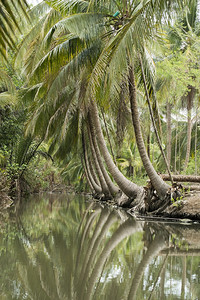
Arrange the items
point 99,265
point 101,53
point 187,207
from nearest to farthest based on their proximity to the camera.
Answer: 1. point 99,265
2. point 187,207
3. point 101,53

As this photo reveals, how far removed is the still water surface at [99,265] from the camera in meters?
3.00

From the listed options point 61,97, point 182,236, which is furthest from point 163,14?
point 61,97

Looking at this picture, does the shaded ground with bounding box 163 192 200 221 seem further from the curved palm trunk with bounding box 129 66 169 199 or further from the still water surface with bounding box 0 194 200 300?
the still water surface with bounding box 0 194 200 300

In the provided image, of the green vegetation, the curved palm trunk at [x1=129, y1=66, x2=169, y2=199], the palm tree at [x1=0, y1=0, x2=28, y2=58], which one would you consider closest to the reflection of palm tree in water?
the palm tree at [x1=0, y1=0, x2=28, y2=58]

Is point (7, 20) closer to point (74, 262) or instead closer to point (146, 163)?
point (74, 262)

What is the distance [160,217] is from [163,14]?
4885mm

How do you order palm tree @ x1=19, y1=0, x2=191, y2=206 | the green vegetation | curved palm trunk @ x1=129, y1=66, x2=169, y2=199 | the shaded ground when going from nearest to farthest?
palm tree @ x1=19, y1=0, x2=191, y2=206, the green vegetation, the shaded ground, curved palm trunk @ x1=129, y1=66, x2=169, y2=199

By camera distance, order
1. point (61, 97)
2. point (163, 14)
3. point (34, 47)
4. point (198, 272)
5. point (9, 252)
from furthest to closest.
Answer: point (61, 97) < point (34, 47) < point (163, 14) < point (9, 252) < point (198, 272)

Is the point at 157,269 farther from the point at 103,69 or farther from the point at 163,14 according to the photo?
the point at 103,69

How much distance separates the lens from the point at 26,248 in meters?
4.97

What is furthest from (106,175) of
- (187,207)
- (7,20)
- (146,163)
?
(7,20)

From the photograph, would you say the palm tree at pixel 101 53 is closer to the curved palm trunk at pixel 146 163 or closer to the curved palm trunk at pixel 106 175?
the curved palm trunk at pixel 146 163

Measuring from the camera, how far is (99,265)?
400 cm

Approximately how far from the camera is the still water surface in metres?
3.00
